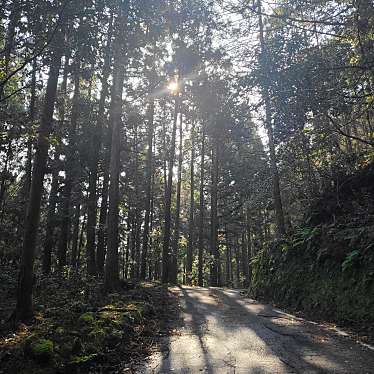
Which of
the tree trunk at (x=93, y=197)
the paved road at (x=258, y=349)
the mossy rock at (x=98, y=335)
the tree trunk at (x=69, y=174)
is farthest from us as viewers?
the tree trunk at (x=69, y=174)

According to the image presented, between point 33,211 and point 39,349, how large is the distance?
4.34 metres

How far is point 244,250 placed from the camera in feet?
130

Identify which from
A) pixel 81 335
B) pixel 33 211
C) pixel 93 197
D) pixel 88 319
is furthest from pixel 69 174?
pixel 81 335

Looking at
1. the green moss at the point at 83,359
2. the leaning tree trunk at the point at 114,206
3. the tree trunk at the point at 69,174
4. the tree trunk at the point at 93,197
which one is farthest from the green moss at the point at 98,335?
the tree trunk at the point at 69,174

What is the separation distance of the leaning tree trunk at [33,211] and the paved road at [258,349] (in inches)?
138

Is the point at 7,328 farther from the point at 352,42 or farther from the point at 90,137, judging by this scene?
the point at 90,137

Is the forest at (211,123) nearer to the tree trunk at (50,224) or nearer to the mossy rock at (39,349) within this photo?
the mossy rock at (39,349)

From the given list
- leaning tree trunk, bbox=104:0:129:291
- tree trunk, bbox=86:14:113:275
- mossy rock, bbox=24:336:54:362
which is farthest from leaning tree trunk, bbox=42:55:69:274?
mossy rock, bbox=24:336:54:362

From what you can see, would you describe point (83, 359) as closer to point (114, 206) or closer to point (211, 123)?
point (114, 206)

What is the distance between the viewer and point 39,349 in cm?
513

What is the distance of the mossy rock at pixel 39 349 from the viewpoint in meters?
5.05

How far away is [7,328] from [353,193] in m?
10.5

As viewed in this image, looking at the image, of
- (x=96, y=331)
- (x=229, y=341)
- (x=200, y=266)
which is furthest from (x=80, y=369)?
(x=200, y=266)

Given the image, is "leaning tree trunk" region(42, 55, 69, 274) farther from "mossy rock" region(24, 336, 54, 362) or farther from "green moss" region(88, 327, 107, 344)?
"mossy rock" region(24, 336, 54, 362)
